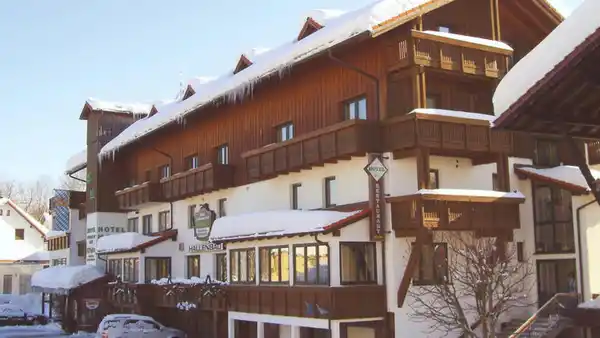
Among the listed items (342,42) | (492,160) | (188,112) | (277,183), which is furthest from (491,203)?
(188,112)

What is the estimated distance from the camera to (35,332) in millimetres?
44219

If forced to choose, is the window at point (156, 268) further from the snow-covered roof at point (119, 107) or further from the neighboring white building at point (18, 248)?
the neighboring white building at point (18, 248)

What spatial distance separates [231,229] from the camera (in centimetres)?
2786

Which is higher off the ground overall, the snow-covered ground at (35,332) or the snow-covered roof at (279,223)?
the snow-covered roof at (279,223)

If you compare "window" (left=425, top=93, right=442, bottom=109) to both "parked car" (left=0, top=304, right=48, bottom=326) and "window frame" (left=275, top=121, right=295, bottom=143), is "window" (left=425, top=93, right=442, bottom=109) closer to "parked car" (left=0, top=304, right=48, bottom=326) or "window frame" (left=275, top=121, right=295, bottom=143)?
"window frame" (left=275, top=121, right=295, bottom=143)

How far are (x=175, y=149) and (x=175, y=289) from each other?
7993mm

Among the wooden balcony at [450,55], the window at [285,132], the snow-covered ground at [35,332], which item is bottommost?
the snow-covered ground at [35,332]

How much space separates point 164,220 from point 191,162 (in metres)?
4.46

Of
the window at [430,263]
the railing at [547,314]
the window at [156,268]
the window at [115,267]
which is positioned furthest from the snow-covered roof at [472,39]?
the window at [115,267]

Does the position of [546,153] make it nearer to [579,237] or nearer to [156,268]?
[579,237]

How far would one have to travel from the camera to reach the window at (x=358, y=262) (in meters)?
23.2

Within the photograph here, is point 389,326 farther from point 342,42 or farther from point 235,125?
point 235,125

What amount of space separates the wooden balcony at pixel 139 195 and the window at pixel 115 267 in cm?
300

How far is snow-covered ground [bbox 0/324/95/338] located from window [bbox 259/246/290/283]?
17.5 meters
